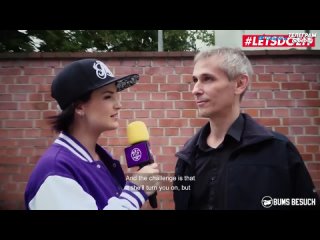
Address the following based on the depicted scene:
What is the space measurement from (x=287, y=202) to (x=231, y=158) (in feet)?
1.08

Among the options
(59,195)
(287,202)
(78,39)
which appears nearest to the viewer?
(59,195)

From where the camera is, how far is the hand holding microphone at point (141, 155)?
120cm

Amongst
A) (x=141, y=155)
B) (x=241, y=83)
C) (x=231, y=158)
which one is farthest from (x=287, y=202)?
(x=141, y=155)

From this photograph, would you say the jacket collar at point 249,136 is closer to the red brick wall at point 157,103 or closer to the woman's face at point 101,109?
the woman's face at point 101,109

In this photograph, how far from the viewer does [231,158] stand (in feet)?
3.99

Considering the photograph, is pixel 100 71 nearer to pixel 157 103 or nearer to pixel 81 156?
pixel 81 156

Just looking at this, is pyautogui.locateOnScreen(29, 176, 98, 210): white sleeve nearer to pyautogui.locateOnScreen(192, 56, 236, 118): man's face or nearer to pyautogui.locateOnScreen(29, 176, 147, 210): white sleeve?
pyautogui.locateOnScreen(29, 176, 147, 210): white sleeve

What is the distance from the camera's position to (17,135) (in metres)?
2.11

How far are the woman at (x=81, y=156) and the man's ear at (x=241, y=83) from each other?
0.47m

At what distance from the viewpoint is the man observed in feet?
3.91

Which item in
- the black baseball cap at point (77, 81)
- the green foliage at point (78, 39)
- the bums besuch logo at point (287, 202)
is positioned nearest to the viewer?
the black baseball cap at point (77, 81)

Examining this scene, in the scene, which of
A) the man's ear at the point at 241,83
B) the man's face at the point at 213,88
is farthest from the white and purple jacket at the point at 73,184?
the man's ear at the point at 241,83
